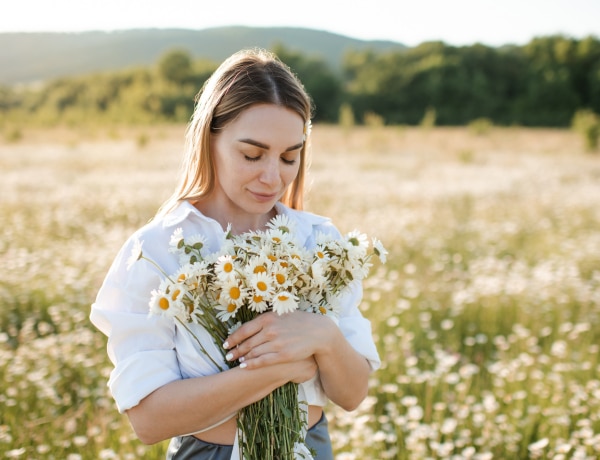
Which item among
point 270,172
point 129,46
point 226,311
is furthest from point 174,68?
point 226,311

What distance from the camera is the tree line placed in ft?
182

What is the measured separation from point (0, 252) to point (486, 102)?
184 ft

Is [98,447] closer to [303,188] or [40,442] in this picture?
[40,442]

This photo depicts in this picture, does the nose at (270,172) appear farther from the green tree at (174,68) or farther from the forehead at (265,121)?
the green tree at (174,68)

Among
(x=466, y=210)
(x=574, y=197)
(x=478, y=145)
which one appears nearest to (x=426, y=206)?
(x=466, y=210)

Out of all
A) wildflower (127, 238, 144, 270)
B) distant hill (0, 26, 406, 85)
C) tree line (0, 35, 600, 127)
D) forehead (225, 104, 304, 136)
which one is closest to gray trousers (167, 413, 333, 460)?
wildflower (127, 238, 144, 270)

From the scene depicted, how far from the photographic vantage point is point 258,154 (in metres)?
1.80

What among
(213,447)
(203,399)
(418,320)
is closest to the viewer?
(203,399)

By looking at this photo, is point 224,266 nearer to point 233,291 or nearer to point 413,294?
point 233,291

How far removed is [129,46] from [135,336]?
120125 mm

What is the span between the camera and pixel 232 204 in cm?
195

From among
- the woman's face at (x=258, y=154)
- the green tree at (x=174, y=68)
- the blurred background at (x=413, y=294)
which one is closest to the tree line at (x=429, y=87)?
the green tree at (x=174, y=68)

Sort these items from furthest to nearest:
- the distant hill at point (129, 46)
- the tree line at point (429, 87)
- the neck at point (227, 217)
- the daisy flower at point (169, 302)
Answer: the distant hill at point (129, 46)
the tree line at point (429, 87)
the neck at point (227, 217)
the daisy flower at point (169, 302)

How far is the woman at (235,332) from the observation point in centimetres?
156
